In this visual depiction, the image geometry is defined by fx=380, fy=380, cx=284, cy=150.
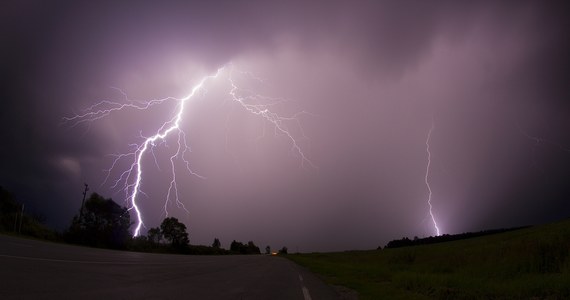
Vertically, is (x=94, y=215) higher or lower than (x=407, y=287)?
higher

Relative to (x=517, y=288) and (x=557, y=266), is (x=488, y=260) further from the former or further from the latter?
(x=517, y=288)

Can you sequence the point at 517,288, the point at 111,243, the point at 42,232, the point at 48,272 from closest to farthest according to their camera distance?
the point at 48,272 < the point at 517,288 < the point at 42,232 < the point at 111,243

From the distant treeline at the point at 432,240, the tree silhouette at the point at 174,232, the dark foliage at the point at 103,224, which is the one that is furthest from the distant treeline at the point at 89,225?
the distant treeline at the point at 432,240

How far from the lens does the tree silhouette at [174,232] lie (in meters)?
77.6

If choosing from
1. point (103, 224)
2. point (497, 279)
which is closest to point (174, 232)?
point (103, 224)

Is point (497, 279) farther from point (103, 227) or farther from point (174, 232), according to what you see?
point (174, 232)

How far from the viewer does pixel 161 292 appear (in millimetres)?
7547

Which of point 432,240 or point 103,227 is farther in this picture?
point 432,240

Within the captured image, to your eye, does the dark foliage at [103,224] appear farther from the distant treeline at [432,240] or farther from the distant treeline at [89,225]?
the distant treeline at [432,240]

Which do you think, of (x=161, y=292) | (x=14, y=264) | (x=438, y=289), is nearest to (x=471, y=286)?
(x=438, y=289)

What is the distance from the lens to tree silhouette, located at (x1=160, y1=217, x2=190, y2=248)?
255 ft

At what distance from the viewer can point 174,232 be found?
259 ft

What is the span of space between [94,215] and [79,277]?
44.9m

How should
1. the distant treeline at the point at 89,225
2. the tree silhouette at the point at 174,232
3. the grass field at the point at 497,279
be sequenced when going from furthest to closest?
the tree silhouette at the point at 174,232 < the distant treeline at the point at 89,225 < the grass field at the point at 497,279
